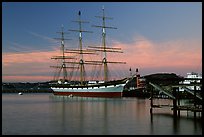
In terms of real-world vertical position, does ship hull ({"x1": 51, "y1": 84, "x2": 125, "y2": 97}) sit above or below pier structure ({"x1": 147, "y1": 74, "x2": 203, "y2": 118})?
below

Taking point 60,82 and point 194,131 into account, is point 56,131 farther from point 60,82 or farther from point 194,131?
point 60,82

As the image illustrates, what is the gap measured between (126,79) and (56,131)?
71900 mm

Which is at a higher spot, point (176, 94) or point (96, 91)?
point (176, 94)

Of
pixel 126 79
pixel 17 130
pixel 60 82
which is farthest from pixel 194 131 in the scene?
pixel 60 82

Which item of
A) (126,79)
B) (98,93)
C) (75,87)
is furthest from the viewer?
(75,87)

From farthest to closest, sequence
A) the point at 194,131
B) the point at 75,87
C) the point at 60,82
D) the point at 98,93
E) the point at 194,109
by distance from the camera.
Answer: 1. the point at 60,82
2. the point at 75,87
3. the point at 98,93
4. the point at 194,109
5. the point at 194,131

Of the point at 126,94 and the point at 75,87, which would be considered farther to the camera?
the point at 126,94

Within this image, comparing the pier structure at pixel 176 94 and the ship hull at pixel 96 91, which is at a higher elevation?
the pier structure at pixel 176 94

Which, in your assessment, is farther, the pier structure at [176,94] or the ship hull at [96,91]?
the ship hull at [96,91]

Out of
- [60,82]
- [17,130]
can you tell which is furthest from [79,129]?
[60,82]

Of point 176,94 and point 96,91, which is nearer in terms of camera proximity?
point 176,94

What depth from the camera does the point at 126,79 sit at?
97.3 metres

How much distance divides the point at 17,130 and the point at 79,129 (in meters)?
4.85

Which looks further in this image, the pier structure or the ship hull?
the ship hull
